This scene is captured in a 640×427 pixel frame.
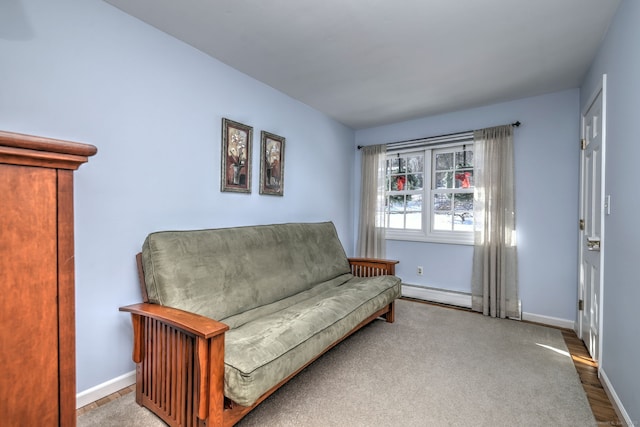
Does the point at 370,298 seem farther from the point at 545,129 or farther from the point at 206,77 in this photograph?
the point at 545,129

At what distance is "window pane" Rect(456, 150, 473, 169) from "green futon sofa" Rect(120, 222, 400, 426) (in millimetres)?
1853

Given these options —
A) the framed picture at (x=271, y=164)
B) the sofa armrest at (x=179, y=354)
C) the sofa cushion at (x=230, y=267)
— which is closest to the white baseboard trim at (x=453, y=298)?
the sofa cushion at (x=230, y=267)

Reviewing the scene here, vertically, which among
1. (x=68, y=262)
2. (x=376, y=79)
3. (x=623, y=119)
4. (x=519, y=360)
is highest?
(x=376, y=79)

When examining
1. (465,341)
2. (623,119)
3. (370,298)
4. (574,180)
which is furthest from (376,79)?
(465,341)

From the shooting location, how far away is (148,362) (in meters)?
1.71

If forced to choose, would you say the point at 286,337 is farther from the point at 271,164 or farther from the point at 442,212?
the point at 442,212

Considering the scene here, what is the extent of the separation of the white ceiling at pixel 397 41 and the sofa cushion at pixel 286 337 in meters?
1.95

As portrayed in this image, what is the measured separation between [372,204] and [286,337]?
9.33ft

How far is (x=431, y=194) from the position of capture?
3898 millimetres

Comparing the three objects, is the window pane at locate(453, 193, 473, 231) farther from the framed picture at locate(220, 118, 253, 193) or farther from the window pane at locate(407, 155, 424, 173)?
the framed picture at locate(220, 118, 253, 193)

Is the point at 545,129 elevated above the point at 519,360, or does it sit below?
above

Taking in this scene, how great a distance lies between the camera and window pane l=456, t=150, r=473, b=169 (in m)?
3.65

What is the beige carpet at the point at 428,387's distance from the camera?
64.6 inches

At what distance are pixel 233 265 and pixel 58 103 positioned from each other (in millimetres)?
1383
